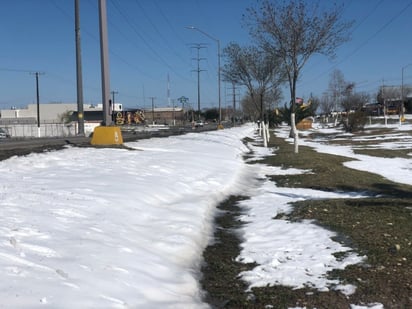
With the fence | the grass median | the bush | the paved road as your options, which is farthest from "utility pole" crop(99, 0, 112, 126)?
the bush

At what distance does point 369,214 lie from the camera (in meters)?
7.76

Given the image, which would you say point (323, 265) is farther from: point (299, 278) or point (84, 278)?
point (84, 278)

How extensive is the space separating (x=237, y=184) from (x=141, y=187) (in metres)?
3.91

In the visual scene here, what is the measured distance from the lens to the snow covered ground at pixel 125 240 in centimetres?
419

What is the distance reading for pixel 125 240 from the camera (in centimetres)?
586

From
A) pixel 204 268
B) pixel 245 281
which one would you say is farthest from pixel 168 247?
pixel 245 281

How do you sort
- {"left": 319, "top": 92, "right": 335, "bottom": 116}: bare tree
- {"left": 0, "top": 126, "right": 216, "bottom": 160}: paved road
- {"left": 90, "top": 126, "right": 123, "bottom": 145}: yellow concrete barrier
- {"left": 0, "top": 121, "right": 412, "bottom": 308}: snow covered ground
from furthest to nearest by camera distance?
{"left": 319, "top": 92, "right": 335, "bottom": 116}: bare tree → {"left": 90, "top": 126, "right": 123, "bottom": 145}: yellow concrete barrier → {"left": 0, "top": 126, "right": 216, "bottom": 160}: paved road → {"left": 0, "top": 121, "right": 412, "bottom": 308}: snow covered ground

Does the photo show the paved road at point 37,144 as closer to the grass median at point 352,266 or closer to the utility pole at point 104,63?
the utility pole at point 104,63

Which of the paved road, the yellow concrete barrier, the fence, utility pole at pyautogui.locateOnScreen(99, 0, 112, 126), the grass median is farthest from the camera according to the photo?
the fence

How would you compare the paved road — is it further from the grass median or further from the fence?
the fence

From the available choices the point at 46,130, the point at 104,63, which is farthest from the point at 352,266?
the point at 46,130

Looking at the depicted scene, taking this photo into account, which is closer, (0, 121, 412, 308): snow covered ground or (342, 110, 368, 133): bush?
(0, 121, 412, 308): snow covered ground

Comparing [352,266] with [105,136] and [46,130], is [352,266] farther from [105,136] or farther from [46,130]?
[46,130]

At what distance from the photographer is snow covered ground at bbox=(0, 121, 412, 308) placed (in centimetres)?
419
